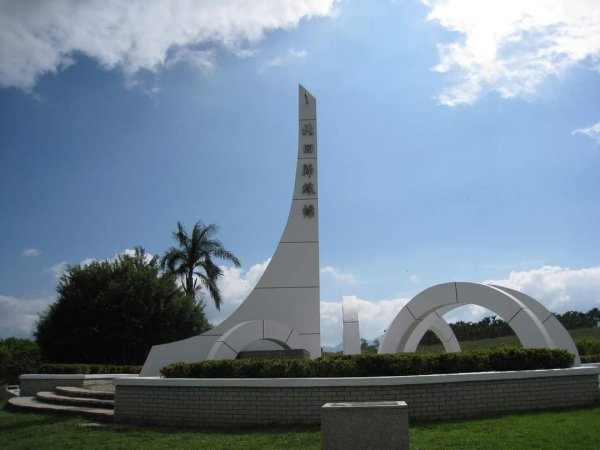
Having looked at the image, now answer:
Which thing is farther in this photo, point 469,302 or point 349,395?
point 469,302

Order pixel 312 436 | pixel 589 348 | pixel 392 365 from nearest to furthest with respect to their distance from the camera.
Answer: pixel 312 436 < pixel 392 365 < pixel 589 348

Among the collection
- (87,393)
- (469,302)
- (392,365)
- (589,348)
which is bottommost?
(87,393)

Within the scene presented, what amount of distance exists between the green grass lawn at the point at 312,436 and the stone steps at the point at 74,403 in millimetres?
1282

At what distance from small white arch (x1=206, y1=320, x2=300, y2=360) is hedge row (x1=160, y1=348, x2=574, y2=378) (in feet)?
12.7

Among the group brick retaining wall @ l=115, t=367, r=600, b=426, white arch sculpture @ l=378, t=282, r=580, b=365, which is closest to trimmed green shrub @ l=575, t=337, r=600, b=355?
white arch sculpture @ l=378, t=282, r=580, b=365

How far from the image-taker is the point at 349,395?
920 cm

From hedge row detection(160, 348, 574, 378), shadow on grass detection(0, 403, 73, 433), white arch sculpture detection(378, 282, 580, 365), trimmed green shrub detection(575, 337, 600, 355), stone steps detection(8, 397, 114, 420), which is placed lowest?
shadow on grass detection(0, 403, 73, 433)

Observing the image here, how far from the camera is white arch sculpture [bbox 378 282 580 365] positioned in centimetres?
1164

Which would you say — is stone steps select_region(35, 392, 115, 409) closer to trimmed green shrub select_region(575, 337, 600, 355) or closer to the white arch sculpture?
the white arch sculpture

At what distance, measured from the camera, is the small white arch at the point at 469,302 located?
11.6 metres

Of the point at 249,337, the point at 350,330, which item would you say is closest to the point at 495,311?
the point at 350,330

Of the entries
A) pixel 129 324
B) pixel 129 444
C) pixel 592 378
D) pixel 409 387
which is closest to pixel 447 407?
pixel 409 387

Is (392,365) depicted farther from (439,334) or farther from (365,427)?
(439,334)

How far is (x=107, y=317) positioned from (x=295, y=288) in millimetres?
11113
